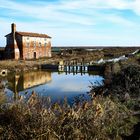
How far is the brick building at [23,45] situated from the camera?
62781 millimetres

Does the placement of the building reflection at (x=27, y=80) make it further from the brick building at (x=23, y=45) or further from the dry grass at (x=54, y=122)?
the dry grass at (x=54, y=122)

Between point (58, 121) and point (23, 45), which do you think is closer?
point (58, 121)

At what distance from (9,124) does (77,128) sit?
5.62 feet

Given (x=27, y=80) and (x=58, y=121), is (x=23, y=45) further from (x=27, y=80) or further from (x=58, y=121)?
(x=58, y=121)

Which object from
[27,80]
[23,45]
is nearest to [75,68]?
[23,45]

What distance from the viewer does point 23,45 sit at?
6325 cm

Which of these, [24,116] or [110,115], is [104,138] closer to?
[110,115]

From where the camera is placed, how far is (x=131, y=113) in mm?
11359

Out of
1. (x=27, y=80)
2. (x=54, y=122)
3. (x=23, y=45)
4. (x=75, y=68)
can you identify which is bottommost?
(x=27, y=80)

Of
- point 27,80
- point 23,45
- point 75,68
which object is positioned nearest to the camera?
point 27,80

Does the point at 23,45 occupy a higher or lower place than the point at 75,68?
higher

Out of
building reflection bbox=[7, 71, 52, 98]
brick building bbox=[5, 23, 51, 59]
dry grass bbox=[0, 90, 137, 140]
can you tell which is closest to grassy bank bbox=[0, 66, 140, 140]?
dry grass bbox=[0, 90, 137, 140]

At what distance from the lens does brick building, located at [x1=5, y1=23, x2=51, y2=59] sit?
62781mm

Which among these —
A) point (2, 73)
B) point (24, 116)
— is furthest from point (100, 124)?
point (2, 73)
